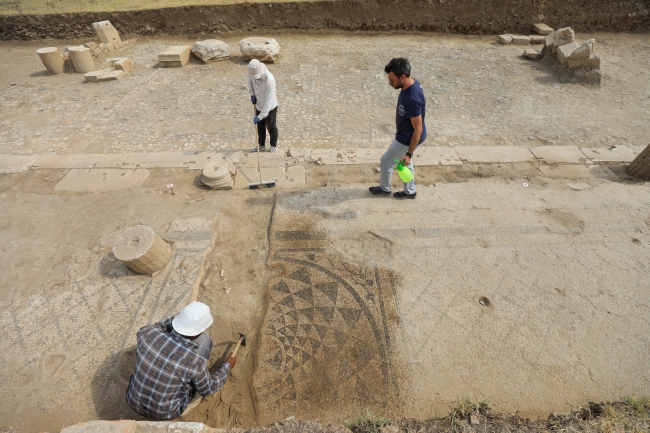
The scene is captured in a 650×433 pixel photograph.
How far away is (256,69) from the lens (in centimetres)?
500

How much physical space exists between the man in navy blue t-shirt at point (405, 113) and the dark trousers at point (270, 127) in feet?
7.18

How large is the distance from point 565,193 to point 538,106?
133 inches

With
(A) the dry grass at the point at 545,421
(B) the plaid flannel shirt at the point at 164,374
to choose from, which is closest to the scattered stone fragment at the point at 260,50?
(B) the plaid flannel shirt at the point at 164,374

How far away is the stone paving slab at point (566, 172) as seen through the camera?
563 centimetres

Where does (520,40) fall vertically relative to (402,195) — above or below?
above

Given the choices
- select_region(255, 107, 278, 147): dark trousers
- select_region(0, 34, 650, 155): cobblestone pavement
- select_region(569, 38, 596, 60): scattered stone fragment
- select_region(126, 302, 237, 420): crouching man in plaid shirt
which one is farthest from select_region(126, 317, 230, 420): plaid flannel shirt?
select_region(569, 38, 596, 60): scattered stone fragment

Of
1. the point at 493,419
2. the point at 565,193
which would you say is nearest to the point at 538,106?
the point at 565,193

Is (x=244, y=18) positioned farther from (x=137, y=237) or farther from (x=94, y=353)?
(x=94, y=353)

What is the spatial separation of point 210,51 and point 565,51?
918 centimetres

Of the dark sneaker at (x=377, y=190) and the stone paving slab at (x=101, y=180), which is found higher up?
the dark sneaker at (x=377, y=190)

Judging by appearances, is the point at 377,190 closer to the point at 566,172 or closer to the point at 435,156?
the point at 435,156

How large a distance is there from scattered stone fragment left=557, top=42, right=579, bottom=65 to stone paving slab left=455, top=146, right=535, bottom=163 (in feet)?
13.2

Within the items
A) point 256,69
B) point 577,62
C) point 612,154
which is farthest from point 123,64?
point 577,62

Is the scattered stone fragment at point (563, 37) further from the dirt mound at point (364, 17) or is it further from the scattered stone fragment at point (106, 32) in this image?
the scattered stone fragment at point (106, 32)
